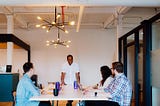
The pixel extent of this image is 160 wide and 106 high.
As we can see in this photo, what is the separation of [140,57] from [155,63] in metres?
1.20

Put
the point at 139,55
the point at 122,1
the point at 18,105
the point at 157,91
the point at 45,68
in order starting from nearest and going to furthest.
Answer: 1. the point at 18,105
2. the point at 122,1
3. the point at 157,91
4. the point at 139,55
5. the point at 45,68

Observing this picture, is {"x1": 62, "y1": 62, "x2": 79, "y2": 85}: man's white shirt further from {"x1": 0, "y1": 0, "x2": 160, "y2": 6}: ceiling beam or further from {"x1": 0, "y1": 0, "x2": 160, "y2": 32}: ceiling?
{"x1": 0, "y1": 0, "x2": 160, "y2": 6}: ceiling beam

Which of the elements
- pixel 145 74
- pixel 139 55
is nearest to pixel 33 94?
pixel 145 74

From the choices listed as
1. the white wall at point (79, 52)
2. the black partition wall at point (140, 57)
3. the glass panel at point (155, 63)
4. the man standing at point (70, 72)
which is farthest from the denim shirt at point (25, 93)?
the white wall at point (79, 52)

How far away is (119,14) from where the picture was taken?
26.9 feet

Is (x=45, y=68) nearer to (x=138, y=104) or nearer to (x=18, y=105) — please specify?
(x=138, y=104)

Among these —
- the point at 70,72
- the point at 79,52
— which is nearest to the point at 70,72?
the point at 70,72

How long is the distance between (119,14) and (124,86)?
447 centimetres

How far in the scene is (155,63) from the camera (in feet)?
16.8

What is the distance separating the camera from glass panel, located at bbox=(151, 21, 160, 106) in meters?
4.99

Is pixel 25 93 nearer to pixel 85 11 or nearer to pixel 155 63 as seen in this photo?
pixel 155 63

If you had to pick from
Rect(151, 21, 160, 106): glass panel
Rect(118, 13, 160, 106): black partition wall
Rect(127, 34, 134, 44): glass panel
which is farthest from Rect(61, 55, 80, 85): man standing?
Rect(151, 21, 160, 106): glass panel

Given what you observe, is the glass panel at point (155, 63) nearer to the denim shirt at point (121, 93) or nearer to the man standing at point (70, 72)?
the denim shirt at point (121, 93)

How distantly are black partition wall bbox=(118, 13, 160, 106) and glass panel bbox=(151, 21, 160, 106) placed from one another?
0.26 ft
